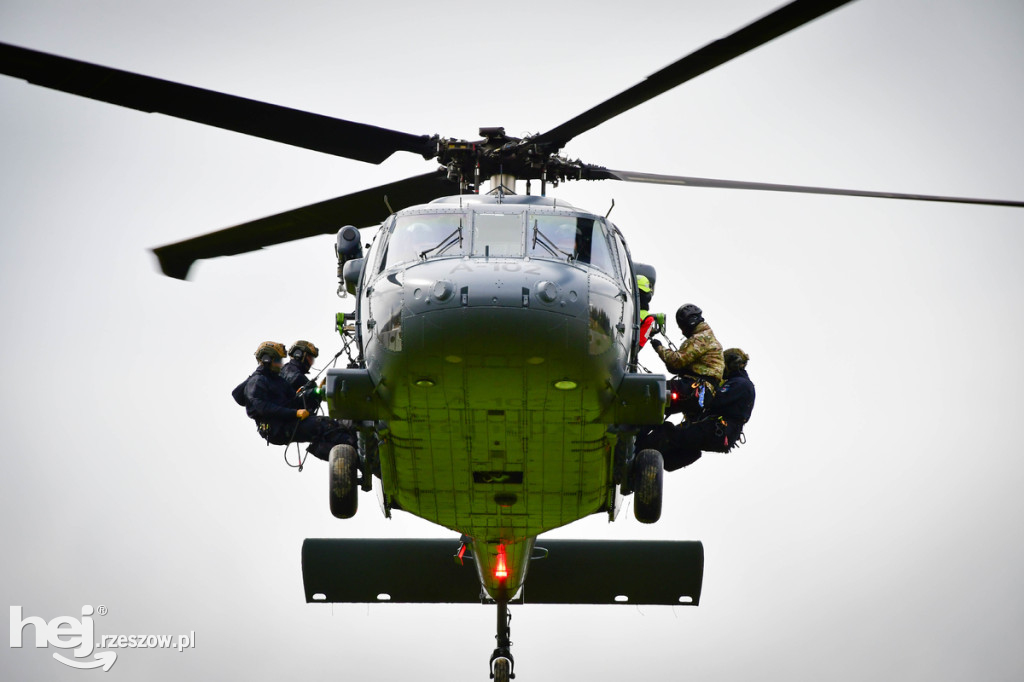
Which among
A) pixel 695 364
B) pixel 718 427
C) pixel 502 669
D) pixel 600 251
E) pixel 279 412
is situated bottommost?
pixel 502 669

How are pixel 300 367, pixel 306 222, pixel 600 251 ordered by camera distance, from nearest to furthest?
pixel 600 251 → pixel 300 367 → pixel 306 222

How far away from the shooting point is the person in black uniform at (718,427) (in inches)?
465

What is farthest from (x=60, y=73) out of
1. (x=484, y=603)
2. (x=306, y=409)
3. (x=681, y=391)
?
(x=484, y=603)

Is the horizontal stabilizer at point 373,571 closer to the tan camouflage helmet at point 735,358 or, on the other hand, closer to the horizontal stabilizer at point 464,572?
the horizontal stabilizer at point 464,572

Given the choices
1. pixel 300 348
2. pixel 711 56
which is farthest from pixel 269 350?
pixel 711 56

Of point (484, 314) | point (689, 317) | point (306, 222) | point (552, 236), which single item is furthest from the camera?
point (306, 222)

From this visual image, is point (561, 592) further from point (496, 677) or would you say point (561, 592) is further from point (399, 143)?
point (399, 143)

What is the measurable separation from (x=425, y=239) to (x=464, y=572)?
599 centimetres

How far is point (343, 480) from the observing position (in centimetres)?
1099

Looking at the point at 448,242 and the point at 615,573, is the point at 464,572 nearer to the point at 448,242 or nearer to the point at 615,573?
the point at 615,573

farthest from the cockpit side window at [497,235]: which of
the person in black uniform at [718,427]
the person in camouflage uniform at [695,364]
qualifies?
the person in black uniform at [718,427]

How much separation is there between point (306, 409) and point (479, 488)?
2.35 meters

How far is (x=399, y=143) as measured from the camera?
12.1 metres

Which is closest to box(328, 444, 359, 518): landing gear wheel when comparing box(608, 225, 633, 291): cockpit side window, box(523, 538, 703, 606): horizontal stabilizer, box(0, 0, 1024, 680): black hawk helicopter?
box(0, 0, 1024, 680): black hawk helicopter
